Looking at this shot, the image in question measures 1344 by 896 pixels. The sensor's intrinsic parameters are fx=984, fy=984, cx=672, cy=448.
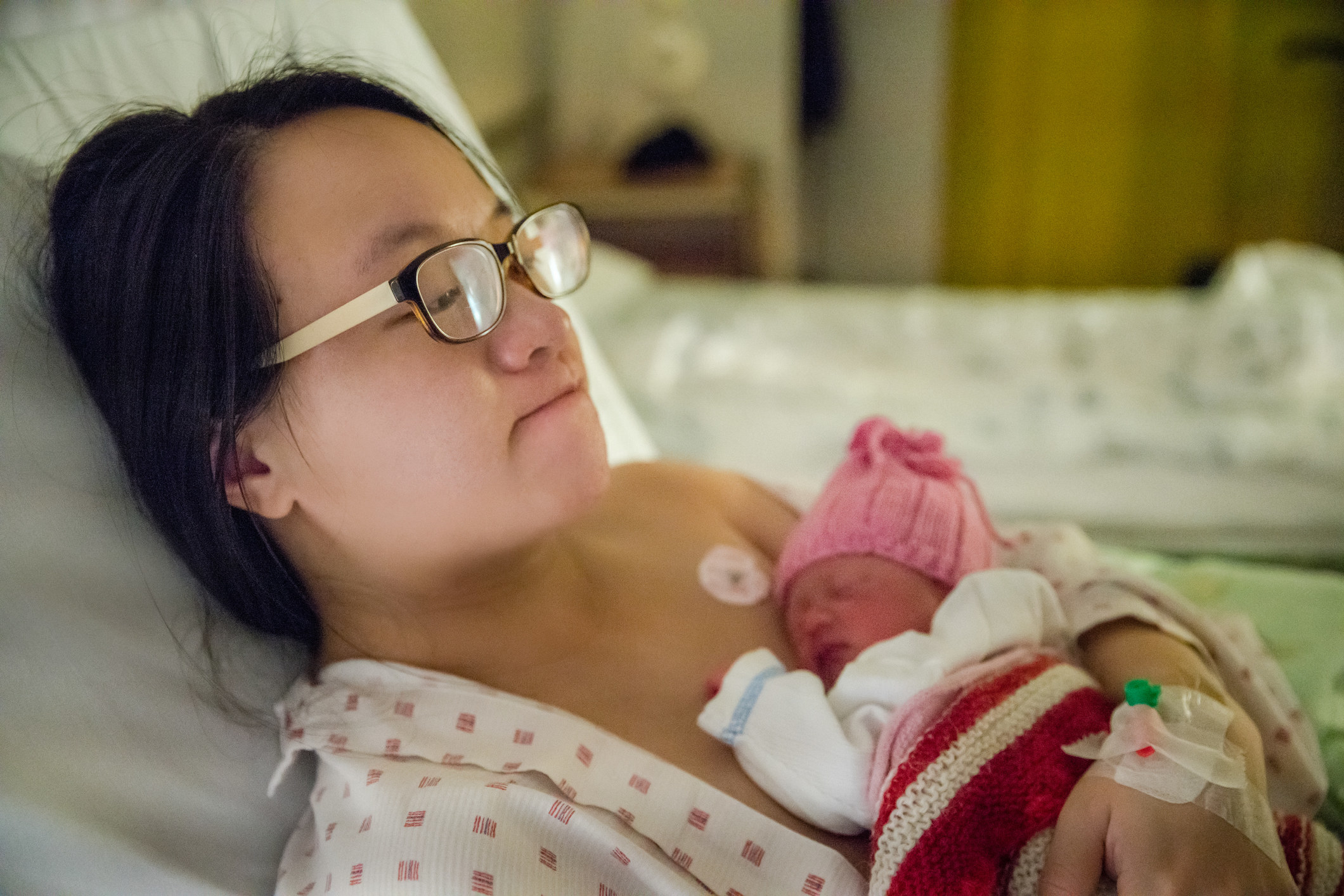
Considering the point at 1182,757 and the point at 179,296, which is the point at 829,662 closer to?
the point at 1182,757

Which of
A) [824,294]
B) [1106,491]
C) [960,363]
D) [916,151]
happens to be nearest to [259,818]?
[1106,491]

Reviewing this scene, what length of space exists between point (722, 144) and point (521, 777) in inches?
125

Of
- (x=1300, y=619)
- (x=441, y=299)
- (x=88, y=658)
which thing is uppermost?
(x=441, y=299)

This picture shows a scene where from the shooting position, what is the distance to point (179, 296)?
73 cm

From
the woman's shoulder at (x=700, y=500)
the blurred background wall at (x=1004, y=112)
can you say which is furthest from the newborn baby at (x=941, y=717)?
the blurred background wall at (x=1004, y=112)

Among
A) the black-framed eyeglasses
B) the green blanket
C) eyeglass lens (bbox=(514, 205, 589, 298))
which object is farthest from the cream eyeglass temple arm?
the green blanket

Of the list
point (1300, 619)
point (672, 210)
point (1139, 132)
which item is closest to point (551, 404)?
point (1300, 619)

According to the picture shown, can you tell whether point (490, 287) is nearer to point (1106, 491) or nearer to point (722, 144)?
point (1106, 491)

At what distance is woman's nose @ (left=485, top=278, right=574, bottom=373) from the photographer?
2.60 feet

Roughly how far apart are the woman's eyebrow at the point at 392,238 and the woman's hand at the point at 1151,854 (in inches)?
25.0

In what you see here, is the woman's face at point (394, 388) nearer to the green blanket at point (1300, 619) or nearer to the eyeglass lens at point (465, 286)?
the eyeglass lens at point (465, 286)

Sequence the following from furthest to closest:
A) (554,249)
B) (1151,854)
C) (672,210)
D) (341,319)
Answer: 1. (672,210)
2. (554,249)
3. (341,319)
4. (1151,854)

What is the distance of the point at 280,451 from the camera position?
31.1 inches

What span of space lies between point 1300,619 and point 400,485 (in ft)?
2.99
